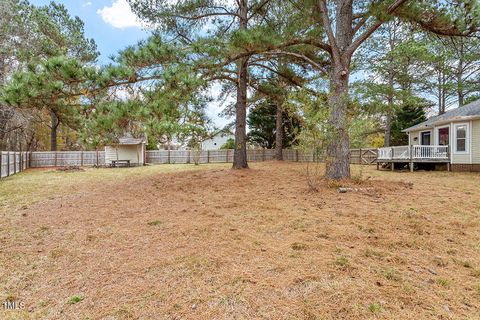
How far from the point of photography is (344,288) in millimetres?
2010

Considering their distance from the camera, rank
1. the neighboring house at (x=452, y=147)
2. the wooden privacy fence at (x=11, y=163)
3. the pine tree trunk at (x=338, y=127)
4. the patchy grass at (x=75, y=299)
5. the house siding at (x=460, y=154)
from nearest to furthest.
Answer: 1. the patchy grass at (x=75, y=299)
2. the pine tree trunk at (x=338, y=127)
3. the wooden privacy fence at (x=11, y=163)
4. the neighboring house at (x=452, y=147)
5. the house siding at (x=460, y=154)

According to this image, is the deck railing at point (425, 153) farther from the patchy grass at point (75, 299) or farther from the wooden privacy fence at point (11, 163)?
the wooden privacy fence at point (11, 163)

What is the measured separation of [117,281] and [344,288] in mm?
1922

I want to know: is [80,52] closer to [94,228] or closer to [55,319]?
[94,228]

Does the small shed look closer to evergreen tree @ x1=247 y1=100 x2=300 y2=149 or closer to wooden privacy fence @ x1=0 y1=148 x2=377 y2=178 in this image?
wooden privacy fence @ x1=0 y1=148 x2=377 y2=178

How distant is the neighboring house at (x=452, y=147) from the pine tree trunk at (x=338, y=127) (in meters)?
7.35

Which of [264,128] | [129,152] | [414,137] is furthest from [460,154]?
[129,152]

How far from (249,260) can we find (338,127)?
444 centimetres

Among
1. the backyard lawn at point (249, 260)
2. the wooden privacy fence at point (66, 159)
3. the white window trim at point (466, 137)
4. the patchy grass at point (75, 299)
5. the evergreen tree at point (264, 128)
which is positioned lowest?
the patchy grass at point (75, 299)

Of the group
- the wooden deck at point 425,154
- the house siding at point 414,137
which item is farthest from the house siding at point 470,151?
the house siding at point 414,137

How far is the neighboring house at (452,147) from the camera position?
11008mm

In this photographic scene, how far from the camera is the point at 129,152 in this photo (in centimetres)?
1984

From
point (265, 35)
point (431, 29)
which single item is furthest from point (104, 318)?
point (431, 29)

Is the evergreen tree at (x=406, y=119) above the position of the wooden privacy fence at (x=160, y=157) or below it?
above
